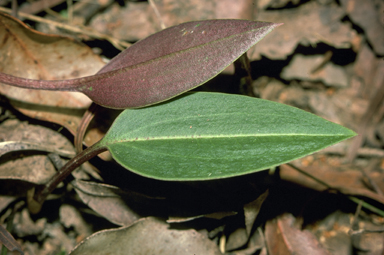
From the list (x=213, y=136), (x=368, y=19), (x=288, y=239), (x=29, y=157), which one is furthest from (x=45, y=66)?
(x=368, y=19)

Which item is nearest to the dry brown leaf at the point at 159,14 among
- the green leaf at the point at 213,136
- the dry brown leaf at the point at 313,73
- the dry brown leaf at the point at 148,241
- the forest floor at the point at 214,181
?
the forest floor at the point at 214,181

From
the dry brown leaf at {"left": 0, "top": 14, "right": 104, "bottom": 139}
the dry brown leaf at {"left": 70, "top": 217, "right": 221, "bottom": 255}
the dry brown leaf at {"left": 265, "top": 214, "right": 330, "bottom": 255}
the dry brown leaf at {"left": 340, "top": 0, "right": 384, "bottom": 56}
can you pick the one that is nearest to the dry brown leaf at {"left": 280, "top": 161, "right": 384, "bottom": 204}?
the dry brown leaf at {"left": 265, "top": 214, "right": 330, "bottom": 255}

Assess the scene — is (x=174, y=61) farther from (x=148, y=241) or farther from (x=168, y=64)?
(x=148, y=241)

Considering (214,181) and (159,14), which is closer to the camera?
(214,181)

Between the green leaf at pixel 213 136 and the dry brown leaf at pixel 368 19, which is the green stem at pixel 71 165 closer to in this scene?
the green leaf at pixel 213 136

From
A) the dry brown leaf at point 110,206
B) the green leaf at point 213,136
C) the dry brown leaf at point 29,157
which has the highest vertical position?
the green leaf at point 213,136

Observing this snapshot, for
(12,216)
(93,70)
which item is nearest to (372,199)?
(93,70)

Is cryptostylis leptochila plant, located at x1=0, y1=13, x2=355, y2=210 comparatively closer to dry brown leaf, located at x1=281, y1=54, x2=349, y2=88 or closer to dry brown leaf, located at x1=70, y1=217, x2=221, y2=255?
dry brown leaf, located at x1=70, y1=217, x2=221, y2=255
